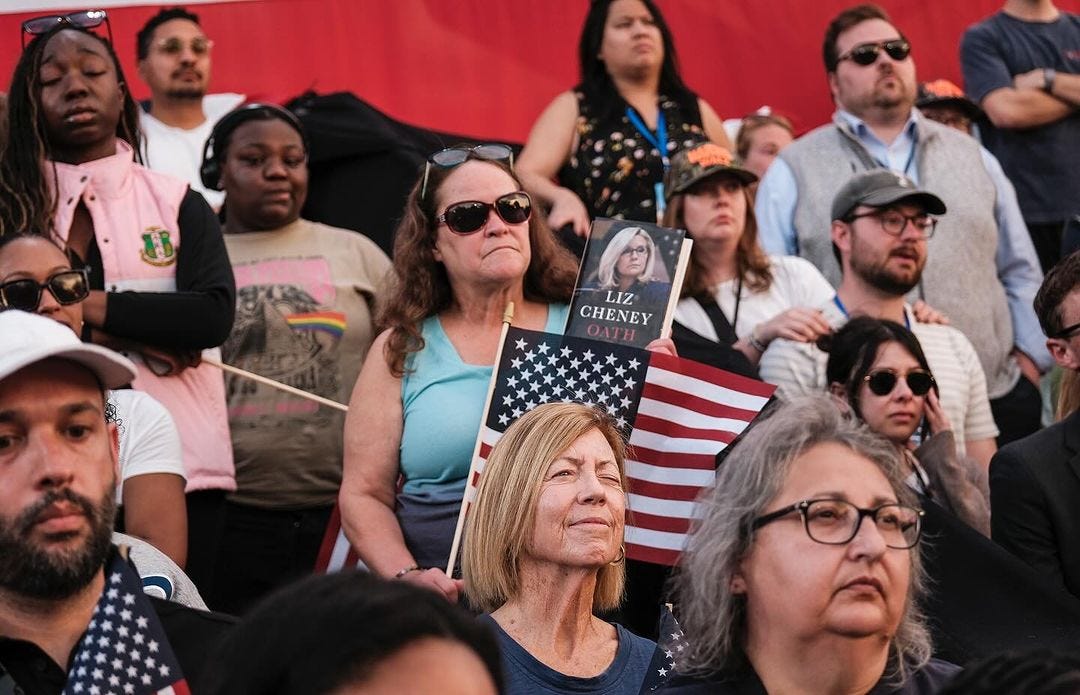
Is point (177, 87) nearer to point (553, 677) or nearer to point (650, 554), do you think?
point (650, 554)

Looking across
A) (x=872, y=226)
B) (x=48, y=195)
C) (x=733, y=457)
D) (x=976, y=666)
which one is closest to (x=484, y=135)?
(x=872, y=226)

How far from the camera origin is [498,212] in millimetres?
5484

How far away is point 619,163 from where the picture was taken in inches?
285

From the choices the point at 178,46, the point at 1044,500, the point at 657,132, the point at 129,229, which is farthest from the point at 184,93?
the point at 1044,500

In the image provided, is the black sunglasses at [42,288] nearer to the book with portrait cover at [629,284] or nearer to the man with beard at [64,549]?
the book with portrait cover at [629,284]

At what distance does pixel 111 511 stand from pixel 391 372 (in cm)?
208

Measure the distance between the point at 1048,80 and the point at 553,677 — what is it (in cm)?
525

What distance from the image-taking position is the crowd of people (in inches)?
128

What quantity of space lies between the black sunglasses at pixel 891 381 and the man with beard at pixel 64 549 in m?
3.06

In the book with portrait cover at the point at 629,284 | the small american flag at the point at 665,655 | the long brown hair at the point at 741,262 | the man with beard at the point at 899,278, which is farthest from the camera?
the long brown hair at the point at 741,262

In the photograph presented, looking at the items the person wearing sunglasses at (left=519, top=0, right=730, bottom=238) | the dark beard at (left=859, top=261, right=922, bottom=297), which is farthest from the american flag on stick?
the person wearing sunglasses at (left=519, top=0, right=730, bottom=238)

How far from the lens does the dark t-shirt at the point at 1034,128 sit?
8.54 m

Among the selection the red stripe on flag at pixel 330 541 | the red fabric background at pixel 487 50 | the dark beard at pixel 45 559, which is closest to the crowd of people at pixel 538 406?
the dark beard at pixel 45 559

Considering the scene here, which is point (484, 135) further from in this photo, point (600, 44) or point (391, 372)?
point (391, 372)
